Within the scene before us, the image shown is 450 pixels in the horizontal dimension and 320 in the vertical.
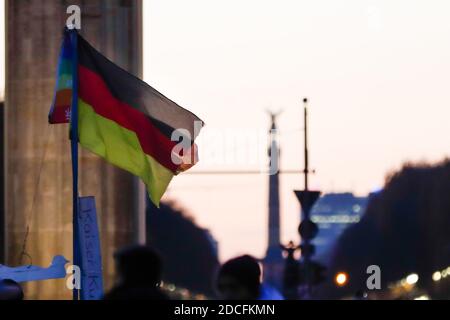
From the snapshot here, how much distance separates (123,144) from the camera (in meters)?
16.9

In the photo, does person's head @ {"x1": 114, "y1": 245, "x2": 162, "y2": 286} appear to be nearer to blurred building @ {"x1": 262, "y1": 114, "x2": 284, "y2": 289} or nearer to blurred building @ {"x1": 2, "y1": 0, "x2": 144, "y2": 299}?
blurred building @ {"x1": 2, "y1": 0, "x2": 144, "y2": 299}

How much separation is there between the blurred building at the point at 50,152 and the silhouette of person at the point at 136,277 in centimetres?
2081

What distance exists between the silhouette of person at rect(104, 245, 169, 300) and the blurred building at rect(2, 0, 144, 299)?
819 inches

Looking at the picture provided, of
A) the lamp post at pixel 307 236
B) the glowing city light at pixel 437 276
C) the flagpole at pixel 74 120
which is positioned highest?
the flagpole at pixel 74 120

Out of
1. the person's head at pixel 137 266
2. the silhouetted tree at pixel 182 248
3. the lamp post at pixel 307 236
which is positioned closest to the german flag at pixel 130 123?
the person's head at pixel 137 266

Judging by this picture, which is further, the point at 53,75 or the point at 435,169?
the point at 435,169

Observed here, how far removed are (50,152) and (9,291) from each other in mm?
17502

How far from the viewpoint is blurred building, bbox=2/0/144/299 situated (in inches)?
1216

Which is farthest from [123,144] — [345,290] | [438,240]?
[345,290]

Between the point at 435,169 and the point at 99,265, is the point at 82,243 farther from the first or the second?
the point at 435,169

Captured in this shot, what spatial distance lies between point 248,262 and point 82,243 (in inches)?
188

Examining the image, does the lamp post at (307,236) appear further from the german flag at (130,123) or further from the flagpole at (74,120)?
the flagpole at (74,120)

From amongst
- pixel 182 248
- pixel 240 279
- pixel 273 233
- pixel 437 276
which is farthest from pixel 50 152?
pixel 273 233

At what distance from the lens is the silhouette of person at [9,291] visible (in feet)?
44.7
